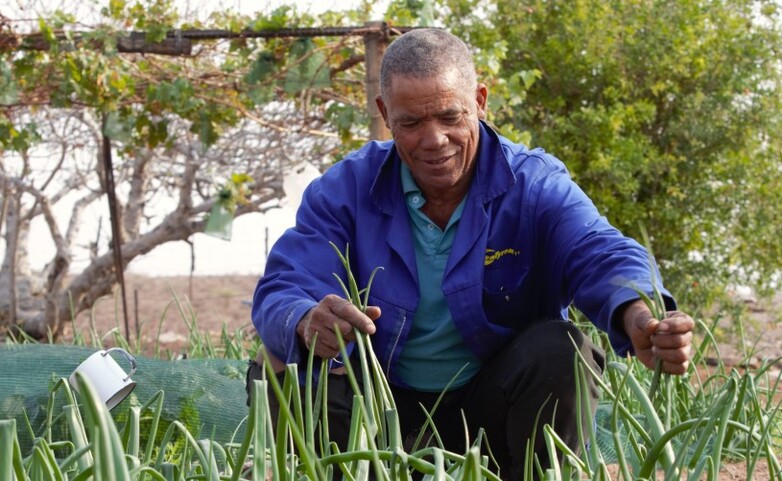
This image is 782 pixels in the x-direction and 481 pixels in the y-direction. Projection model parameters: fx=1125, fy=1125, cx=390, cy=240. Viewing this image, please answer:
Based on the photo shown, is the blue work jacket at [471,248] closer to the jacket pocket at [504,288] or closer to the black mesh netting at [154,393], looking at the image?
the jacket pocket at [504,288]

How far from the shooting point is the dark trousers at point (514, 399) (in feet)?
7.00

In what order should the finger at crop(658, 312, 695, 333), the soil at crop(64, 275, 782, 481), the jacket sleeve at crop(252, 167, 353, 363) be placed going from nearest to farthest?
1. the finger at crop(658, 312, 695, 333)
2. the jacket sleeve at crop(252, 167, 353, 363)
3. the soil at crop(64, 275, 782, 481)

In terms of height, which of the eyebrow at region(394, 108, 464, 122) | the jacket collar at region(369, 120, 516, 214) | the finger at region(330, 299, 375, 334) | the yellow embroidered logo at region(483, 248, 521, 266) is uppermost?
the eyebrow at region(394, 108, 464, 122)

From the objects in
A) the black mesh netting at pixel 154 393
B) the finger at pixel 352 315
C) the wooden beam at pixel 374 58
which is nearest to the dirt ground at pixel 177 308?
the wooden beam at pixel 374 58

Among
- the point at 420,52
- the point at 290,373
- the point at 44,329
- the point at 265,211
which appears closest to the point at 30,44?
the point at 265,211

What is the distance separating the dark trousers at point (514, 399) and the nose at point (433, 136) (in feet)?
1.35

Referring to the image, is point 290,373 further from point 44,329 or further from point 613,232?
point 44,329

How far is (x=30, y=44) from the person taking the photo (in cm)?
531

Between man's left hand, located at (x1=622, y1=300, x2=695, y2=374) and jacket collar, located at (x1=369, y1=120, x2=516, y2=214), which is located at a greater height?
jacket collar, located at (x1=369, y1=120, x2=516, y2=214)

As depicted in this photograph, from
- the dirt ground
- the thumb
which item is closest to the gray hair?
the thumb

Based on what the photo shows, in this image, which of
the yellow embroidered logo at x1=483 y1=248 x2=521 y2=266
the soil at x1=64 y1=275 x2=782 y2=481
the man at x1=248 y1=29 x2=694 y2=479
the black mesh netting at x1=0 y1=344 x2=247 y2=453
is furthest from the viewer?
the soil at x1=64 y1=275 x2=782 y2=481

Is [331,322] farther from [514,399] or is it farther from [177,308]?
[177,308]

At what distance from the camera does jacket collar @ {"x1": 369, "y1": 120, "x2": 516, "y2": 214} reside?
7.65 ft

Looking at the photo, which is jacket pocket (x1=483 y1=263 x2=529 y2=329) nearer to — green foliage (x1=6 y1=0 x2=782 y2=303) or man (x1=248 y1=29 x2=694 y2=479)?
man (x1=248 y1=29 x2=694 y2=479)
